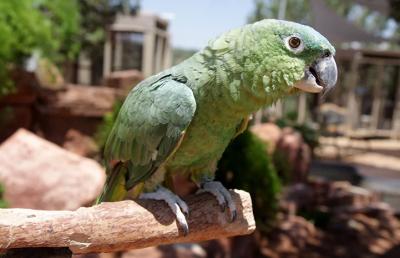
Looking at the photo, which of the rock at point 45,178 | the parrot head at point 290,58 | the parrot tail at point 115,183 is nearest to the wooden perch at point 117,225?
the parrot tail at point 115,183

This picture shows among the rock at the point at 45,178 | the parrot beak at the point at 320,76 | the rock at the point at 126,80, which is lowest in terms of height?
the rock at the point at 45,178

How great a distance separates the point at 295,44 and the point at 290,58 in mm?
50

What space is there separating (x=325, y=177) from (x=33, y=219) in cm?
765

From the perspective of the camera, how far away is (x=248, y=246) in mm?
4590

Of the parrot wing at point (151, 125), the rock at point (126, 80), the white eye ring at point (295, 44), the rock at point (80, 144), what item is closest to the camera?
the white eye ring at point (295, 44)

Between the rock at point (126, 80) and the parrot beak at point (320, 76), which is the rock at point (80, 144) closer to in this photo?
the rock at point (126, 80)

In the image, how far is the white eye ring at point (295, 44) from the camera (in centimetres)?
144

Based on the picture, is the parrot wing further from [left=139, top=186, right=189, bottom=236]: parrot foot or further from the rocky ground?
the rocky ground

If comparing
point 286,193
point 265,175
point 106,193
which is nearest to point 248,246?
point 265,175

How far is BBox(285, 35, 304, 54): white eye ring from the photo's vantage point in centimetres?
144

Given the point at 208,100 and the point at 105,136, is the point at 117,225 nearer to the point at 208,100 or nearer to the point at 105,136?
the point at 208,100

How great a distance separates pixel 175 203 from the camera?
1682 millimetres

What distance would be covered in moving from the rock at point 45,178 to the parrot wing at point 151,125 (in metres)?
1.56

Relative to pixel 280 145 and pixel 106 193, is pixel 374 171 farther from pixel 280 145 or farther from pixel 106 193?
pixel 106 193
